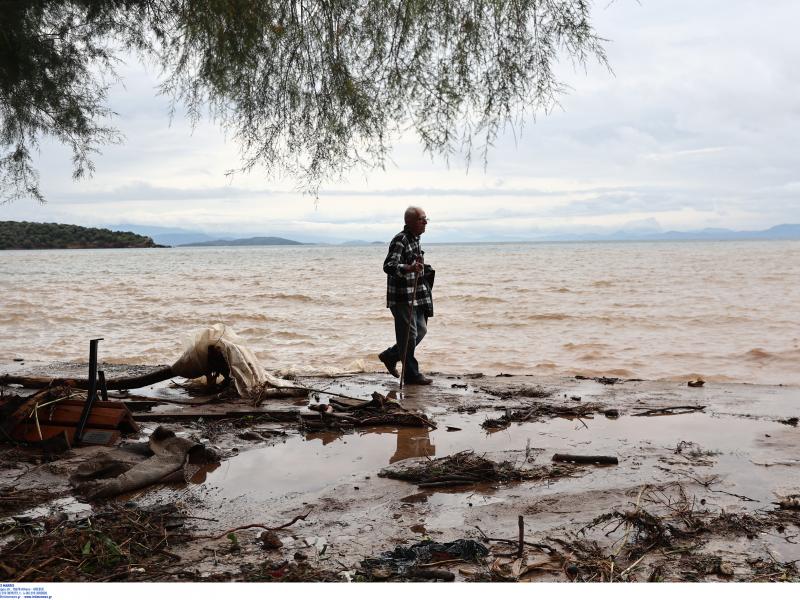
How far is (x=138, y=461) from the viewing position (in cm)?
500

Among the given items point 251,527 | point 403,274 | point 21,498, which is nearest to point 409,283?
point 403,274

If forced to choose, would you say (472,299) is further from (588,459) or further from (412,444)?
(588,459)

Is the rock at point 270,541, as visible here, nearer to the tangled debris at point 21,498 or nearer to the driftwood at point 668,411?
the tangled debris at point 21,498

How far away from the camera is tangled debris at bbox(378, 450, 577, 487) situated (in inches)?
180

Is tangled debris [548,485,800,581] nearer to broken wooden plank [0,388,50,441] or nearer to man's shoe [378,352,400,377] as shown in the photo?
broken wooden plank [0,388,50,441]

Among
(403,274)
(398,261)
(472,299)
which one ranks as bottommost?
(472,299)

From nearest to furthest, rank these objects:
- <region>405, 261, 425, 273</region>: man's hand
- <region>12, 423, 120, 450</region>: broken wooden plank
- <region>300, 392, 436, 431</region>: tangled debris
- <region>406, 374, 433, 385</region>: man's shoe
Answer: <region>12, 423, 120, 450</region>: broken wooden plank → <region>300, 392, 436, 431</region>: tangled debris → <region>405, 261, 425, 273</region>: man's hand → <region>406, 374, 433, 385</region>: man's shoe

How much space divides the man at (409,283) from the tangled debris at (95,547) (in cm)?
448

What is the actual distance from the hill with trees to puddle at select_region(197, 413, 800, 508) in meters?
3.84

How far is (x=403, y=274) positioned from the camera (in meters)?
7.88

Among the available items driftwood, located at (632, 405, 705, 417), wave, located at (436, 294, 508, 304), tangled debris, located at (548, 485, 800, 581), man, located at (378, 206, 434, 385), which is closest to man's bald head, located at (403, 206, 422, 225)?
man, located at (378, 206, 434, 385)

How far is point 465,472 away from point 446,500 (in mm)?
445
